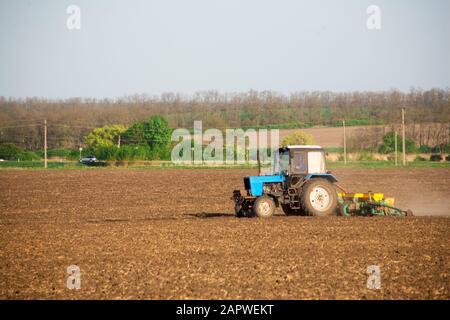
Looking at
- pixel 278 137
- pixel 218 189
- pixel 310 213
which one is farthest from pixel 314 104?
pixel 310 213

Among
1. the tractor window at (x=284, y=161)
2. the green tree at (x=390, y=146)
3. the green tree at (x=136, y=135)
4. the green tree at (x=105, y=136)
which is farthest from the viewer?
the green tree at (x=105, y=136)

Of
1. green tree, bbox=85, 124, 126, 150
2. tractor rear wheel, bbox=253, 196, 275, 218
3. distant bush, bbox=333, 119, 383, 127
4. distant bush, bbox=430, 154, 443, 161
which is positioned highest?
distant bush, bbox=333, 119, 383, 127

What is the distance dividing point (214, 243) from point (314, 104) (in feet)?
361

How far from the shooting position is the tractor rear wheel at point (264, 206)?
19078 mm

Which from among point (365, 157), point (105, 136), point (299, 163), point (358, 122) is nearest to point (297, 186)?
point (299, 163)

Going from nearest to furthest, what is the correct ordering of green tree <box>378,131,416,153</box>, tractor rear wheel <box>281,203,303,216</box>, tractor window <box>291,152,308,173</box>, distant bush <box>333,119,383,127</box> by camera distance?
tractor window <box>291,152,308,173</box> < tractor rear wheel <box>281,203,303,216</box> < green tree <box>378,131,416,153</box> < distant bush <box>333,119,383,127</box>

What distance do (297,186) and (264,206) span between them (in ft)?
3.39

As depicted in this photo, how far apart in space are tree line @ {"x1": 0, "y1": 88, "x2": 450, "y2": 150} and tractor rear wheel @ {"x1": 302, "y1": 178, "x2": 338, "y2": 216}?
7286cm

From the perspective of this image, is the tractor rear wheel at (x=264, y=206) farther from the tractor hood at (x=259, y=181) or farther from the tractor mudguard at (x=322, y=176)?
the tractor mudguard at (x=322, y=176)

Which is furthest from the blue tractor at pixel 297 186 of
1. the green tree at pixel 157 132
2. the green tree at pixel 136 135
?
the green tree at pixel 136 135

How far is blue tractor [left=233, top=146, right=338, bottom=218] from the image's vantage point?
18922 mm

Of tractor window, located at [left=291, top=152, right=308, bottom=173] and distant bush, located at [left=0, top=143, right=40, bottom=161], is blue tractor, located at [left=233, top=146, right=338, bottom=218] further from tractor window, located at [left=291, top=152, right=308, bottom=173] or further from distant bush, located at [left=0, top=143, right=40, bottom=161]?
distant bush, located at [left=0, top=143, right=40, bottom=161]

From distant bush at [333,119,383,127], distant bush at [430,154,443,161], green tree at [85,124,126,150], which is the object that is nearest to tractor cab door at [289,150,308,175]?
distant bush at [430,154,443,161]

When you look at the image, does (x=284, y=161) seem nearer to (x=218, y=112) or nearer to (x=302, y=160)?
(x=302, y=160)
